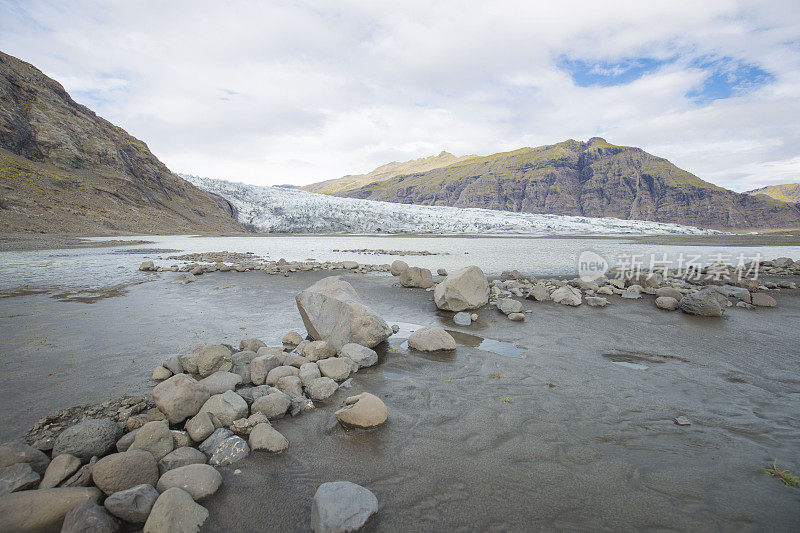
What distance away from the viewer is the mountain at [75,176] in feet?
129

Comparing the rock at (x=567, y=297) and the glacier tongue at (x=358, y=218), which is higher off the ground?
the glacier tongue at (x=358, y=218)

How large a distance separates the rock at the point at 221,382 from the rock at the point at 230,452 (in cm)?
115

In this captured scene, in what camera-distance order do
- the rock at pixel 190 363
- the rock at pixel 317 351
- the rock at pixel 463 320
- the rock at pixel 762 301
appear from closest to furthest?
1. the rock at pixel 190 363
2. the rock at pixel 317 351
3. the rock at pixel 463 320
4. the rock at pixel 762 301

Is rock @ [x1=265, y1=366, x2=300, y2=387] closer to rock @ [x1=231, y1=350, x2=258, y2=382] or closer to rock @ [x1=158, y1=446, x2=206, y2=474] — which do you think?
rock @ [x1=231, y1=350, x2=258, y2=382]

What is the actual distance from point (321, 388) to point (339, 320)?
76.4 inches

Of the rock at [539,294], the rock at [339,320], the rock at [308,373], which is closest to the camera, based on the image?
the rock at [308,373]

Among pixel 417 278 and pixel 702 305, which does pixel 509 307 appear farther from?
pixel 702 305

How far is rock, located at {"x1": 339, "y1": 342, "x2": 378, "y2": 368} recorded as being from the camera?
19.4ft

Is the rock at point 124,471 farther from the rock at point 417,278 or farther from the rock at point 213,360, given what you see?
the rock at point 417,278

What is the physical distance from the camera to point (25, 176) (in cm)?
4072

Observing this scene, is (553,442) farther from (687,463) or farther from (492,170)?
(492,170)

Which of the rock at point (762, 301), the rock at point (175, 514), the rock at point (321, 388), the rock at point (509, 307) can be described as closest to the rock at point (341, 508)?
the rock at point (175, 514)

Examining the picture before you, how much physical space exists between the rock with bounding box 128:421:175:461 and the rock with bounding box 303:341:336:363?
2.38 meters

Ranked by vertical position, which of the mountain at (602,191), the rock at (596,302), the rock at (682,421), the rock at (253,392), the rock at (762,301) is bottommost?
the rock at (682,421)
